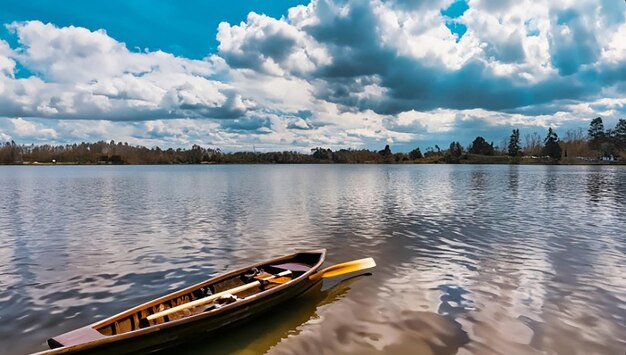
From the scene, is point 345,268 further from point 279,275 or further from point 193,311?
point 193,311

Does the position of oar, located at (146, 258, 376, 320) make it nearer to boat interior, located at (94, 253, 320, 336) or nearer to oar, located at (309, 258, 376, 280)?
oar, located at (309, 258, 376, 280)

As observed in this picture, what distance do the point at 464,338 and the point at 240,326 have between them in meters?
6.88

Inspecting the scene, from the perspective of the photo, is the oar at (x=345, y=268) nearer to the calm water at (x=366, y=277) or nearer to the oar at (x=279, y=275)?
the oar at (x=279, y=275)

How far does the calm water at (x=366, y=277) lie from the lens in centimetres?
1220

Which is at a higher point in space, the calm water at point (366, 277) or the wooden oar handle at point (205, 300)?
the wooden oar handle at point (205, 300)

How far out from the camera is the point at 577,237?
26344 mm

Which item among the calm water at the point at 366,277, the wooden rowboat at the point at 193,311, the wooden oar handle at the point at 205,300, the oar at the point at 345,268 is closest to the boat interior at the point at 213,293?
the wooden rowboat at the point at 193,311

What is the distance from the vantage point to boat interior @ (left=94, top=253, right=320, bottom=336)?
11083mm

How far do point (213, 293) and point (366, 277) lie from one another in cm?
710

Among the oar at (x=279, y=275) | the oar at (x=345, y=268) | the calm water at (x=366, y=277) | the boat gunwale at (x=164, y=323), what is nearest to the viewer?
A: the boat gunwale at (x=164, y=323)

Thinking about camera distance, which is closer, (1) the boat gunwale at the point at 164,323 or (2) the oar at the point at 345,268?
(1) the boat gunwale at the point at 164,323

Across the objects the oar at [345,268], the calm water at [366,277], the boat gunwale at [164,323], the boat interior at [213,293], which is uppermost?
the boat gunwale at [164,323]

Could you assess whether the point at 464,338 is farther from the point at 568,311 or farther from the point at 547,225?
the point at 547,225

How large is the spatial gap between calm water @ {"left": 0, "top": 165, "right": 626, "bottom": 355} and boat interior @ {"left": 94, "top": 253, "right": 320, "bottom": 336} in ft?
3.88
